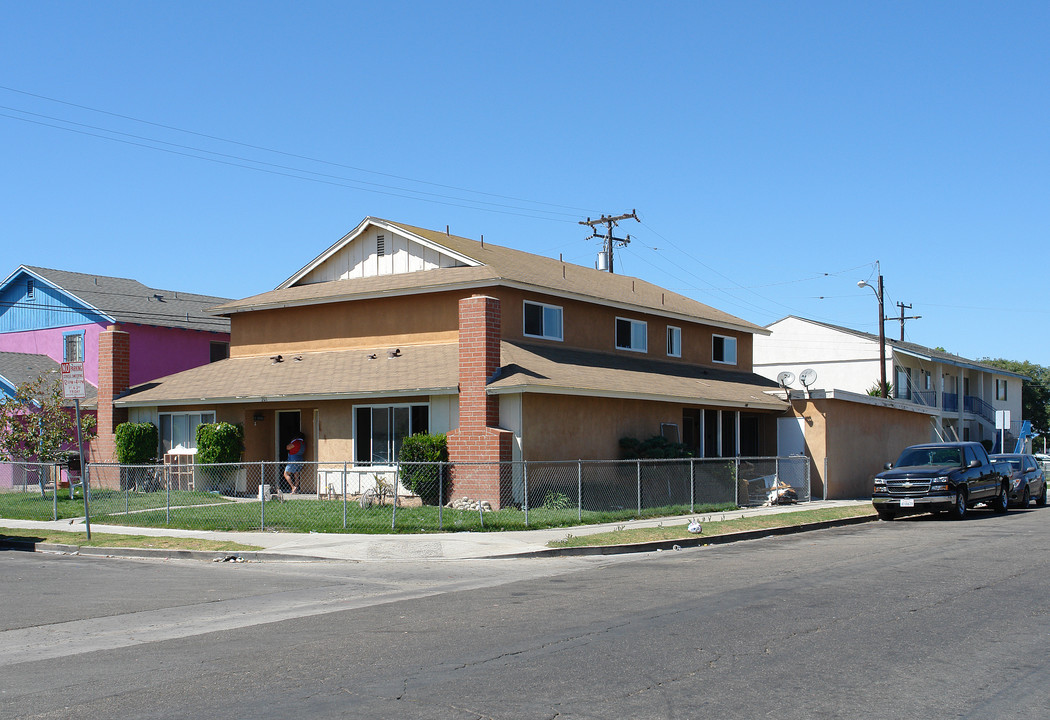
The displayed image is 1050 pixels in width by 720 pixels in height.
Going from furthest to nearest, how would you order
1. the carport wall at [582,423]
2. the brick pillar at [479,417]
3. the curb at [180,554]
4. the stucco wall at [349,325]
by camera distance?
the stucco wall at [349,325] → the carport wall at [582,423] → the brick pillar at [479,417] → the curb at [180,554]

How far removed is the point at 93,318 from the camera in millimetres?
36125

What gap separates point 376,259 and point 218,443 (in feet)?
24.1

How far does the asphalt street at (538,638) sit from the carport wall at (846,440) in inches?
502

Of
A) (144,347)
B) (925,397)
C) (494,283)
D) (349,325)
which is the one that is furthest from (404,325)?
(925,397)

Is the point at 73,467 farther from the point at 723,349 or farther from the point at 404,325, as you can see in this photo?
the point at 723,349

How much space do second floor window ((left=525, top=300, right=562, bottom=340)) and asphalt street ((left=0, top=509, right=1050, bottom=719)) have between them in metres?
12.0

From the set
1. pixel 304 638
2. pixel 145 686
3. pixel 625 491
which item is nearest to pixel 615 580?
pixel 304 638

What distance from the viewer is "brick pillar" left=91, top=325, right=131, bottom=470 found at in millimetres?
28719

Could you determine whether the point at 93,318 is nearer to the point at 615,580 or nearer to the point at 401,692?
the point at 615,580

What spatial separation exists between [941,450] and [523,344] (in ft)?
35.1

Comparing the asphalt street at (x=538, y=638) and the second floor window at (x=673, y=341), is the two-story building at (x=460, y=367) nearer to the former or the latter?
the second floor window at (x=673, y=341)

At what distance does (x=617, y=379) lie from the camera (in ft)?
82.4

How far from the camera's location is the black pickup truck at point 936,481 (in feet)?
71.9

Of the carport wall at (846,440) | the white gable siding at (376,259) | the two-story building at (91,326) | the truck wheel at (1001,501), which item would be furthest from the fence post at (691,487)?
the two-story building at (91,326)
